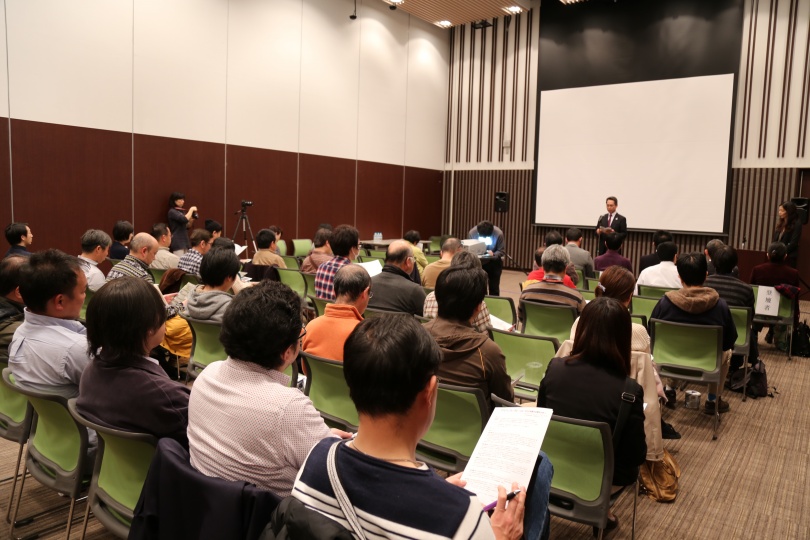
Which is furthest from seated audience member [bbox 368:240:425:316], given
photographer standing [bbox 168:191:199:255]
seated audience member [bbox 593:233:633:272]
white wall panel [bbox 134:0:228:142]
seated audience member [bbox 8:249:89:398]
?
white wall panel [bbox 134:0:228:142]

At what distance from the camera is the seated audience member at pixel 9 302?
2818mm

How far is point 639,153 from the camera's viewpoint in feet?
41.0

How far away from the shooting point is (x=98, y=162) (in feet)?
30.4

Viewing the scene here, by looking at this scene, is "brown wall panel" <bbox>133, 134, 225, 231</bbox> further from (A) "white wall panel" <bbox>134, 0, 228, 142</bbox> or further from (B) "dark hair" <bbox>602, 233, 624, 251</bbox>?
(B) "dark hair" <bbox>602, 233, 624, 251</bbox>

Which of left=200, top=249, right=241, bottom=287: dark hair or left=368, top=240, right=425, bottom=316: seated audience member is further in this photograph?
left=368, top=240, right=425, bottom=316: seated audience member

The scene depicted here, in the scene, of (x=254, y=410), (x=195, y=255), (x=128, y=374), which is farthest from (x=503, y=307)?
(x=254, y=410)

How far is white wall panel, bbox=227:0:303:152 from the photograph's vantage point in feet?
35.7

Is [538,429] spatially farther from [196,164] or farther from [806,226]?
[806,226]

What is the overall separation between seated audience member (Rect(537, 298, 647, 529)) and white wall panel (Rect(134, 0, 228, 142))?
9.29 m

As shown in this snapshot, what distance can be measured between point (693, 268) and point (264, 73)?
30.8ft

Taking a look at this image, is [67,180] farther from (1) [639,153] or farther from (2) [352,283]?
(1) [639,153]

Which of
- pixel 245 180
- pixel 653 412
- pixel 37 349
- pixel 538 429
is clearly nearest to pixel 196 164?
pixel 245 180

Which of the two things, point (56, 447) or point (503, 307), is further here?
point (503, 307)

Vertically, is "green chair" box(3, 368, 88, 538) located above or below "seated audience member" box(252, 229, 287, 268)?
below
